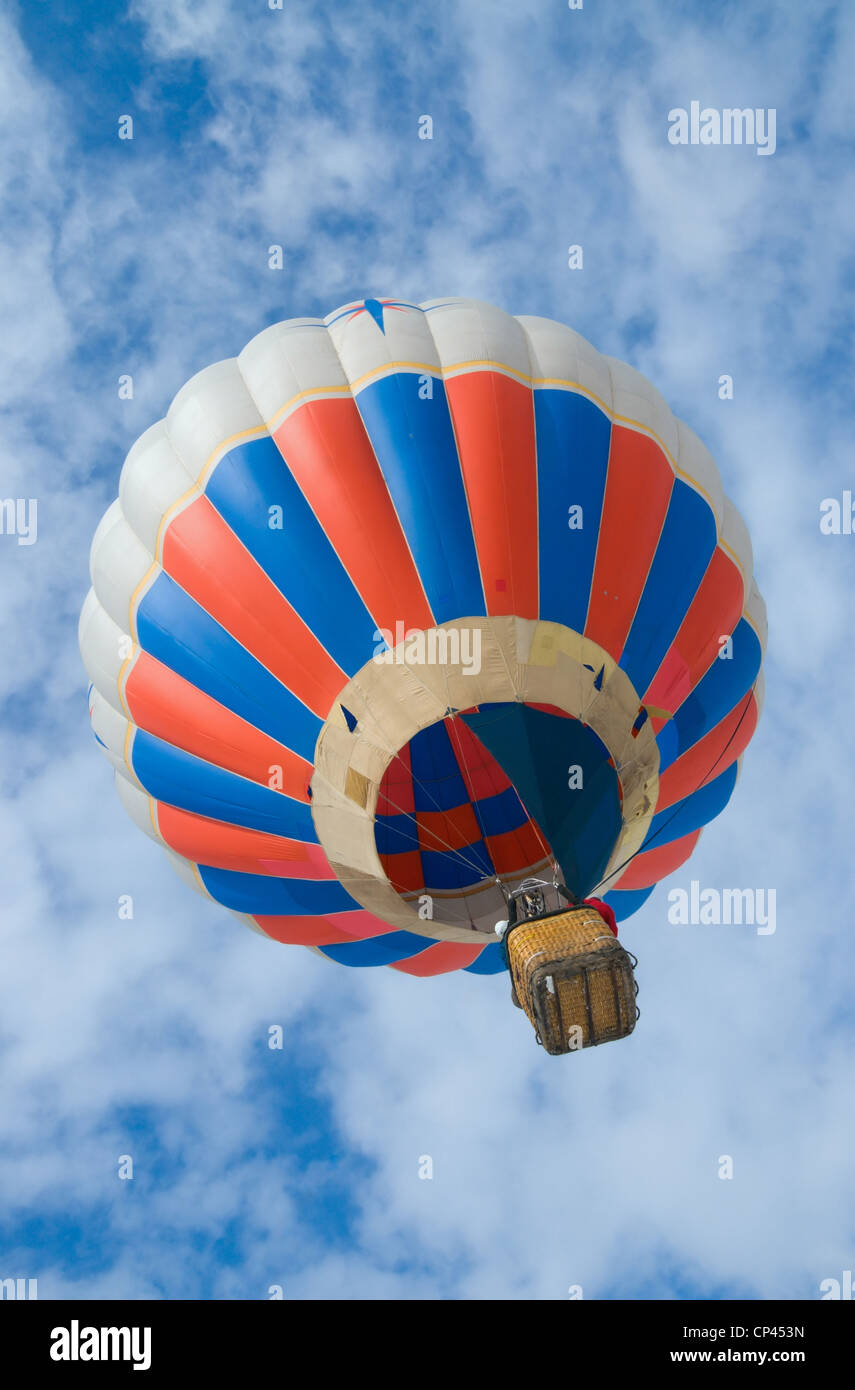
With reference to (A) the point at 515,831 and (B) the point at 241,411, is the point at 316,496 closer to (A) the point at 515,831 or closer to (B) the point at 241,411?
(B) the point at 241,411

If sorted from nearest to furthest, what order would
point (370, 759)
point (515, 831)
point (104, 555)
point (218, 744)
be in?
point (370, 759)
point (218, 744)
point (104, 555)
point (515, 831)

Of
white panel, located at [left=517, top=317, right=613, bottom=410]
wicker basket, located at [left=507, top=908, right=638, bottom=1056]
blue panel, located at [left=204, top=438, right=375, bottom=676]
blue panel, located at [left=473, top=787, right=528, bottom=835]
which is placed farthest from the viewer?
blue panel, located at [left=473, top=787, right=528, bottom=835]

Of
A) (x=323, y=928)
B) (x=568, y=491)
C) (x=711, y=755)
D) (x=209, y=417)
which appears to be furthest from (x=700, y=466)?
(x=323, y=928)

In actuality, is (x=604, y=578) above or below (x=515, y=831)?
above

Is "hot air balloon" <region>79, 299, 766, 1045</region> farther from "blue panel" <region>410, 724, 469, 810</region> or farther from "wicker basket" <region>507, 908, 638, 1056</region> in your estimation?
"wicker basket" <region>507, 908, 638, 1056</region>

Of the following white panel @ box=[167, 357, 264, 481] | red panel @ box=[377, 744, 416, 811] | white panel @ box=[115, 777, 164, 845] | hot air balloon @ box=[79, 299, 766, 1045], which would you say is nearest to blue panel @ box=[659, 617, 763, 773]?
hot air balloon @ box=[79, 299, 766, 1045]

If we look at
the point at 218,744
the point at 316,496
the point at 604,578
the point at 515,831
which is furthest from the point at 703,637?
the point at 218,744

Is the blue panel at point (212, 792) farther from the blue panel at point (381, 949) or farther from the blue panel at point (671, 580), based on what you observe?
the blue panel at point (671, 580)
